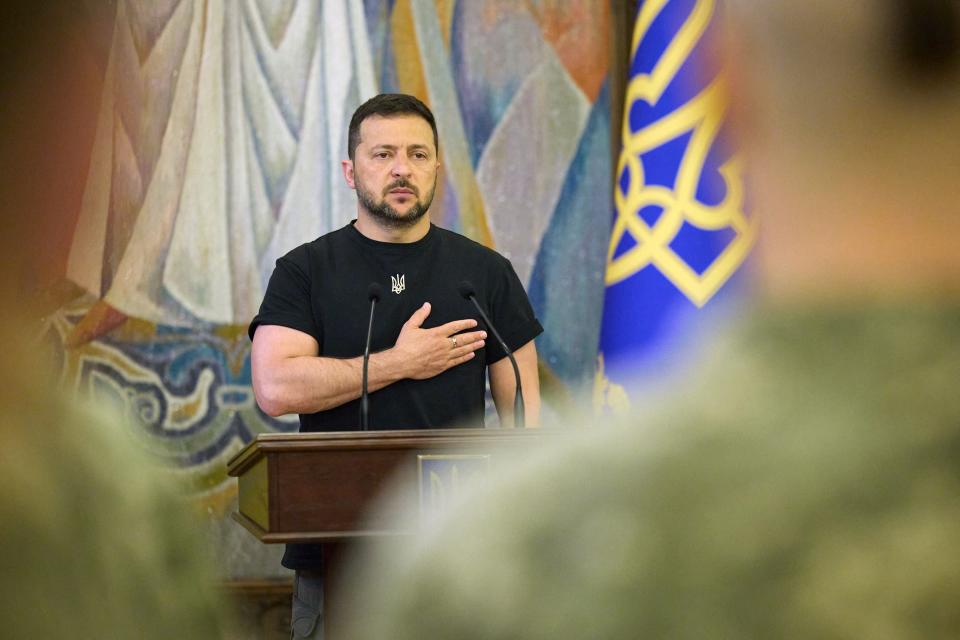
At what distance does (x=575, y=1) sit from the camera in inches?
181

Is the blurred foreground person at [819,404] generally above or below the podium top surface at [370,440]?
above

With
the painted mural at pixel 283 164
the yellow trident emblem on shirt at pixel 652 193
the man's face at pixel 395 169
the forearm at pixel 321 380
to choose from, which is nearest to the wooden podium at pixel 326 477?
the forearm at pixel 321 380

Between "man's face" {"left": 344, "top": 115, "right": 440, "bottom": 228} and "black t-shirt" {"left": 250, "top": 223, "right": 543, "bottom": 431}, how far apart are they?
0.27 ft

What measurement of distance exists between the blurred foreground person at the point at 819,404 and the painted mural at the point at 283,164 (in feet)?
13.9

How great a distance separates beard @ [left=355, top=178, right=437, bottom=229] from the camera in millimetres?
3078

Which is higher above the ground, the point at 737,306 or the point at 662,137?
the point at 662,137

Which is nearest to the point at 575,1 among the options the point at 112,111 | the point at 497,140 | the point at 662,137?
the point at 497,140

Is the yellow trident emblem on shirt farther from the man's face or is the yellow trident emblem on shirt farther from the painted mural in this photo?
the man's face

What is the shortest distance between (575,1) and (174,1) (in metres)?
1.58

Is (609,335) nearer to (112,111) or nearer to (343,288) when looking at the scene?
(343,288)

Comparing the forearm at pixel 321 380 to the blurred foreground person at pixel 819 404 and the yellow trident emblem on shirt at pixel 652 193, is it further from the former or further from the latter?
the blurred foreground person at pixel 819 404

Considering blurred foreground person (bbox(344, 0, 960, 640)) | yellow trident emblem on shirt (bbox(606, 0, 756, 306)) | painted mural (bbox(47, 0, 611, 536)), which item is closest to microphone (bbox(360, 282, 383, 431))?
yellow trident emblem on shirt (bbox(606, 0, 756, 306))

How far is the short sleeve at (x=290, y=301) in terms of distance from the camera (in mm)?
2881

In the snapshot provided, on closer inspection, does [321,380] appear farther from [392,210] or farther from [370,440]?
[370,440]
